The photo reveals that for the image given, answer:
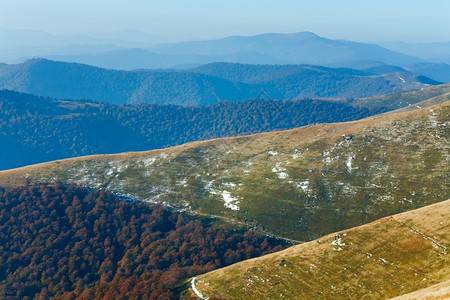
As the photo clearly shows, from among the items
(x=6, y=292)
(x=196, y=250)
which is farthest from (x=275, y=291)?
(x=6, y=292)

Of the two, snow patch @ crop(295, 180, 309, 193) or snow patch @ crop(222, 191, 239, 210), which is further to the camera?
snow patch @ crop(222, 191, 239, 210)

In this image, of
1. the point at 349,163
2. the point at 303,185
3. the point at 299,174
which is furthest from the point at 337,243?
the point at 349,163

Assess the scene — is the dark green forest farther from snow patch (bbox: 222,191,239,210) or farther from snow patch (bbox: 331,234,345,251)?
snow patch (bbox: 331,234,345,251)

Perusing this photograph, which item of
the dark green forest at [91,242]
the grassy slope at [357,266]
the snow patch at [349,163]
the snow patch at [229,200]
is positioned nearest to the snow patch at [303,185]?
the snow patch at [349,163]

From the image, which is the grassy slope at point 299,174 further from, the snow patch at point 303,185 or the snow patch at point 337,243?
the snow patch at point 337,243

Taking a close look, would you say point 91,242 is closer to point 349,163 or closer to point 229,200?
point 229,200

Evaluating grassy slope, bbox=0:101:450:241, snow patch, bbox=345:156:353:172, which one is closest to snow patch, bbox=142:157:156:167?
grassy slope, bbox=0:101:450:241

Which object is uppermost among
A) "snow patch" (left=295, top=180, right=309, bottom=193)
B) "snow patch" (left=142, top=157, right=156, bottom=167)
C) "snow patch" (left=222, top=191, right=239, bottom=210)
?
"snow patch" (left=295, top=180, right=309, bottom=193)

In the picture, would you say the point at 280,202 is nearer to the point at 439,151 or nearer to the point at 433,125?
the point at 439,151
